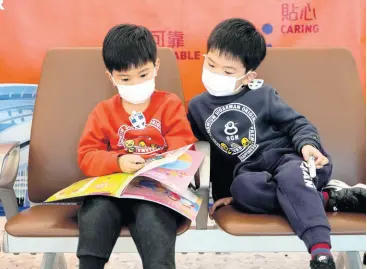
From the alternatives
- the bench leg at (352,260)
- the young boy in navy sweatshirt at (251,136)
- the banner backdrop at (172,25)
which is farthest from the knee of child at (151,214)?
the banner backdrop at (172,25)

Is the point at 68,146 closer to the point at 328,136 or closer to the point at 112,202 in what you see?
the point at 112,202

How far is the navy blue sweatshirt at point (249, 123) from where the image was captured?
1535 millimetres

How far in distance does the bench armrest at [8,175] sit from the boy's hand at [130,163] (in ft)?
0.95

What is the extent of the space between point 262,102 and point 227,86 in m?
0.11

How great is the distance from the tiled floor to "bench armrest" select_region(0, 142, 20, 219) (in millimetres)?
564

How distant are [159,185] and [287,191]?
31cm

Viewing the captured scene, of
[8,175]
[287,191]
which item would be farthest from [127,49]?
[287,191]

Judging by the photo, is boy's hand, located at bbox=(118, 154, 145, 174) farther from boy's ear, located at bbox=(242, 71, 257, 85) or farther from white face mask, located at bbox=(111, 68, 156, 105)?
boy's ear, located at bbox=(242, 71, 257, 85)

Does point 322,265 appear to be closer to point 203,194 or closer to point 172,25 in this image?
point 203,194

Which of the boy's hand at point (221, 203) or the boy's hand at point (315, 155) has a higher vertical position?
the boy's hand at point (315, 155)

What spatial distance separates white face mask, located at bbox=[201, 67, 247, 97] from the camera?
1.51 metres

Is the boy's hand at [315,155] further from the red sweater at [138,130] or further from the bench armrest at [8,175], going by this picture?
the bench armrest at [8,175]

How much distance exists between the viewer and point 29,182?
1668 mm

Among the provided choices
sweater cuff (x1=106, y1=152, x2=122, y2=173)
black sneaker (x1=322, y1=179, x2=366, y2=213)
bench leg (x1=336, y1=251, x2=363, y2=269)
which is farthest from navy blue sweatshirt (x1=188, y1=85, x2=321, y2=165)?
bench leg (x1=336, y1=251, x2=363, y2=269)
